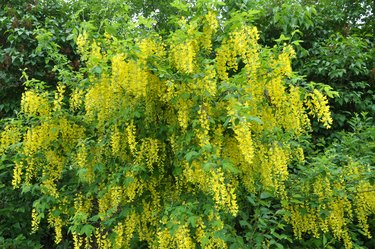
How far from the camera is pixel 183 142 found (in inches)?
119

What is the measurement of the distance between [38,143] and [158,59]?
4.31 feet

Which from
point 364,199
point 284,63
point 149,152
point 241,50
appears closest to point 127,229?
point 149,152

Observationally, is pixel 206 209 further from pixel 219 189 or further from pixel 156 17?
pixel 156 17

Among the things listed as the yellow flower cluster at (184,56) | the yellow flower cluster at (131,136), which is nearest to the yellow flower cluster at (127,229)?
the yellow flower cluster at (131,136)

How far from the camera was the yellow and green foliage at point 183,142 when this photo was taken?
2.94 m

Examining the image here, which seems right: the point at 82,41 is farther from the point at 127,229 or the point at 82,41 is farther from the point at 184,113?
the point at 127,229

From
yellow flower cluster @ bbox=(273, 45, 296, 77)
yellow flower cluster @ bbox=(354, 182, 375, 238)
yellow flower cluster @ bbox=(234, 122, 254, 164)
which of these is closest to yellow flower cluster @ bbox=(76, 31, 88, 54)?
yellow flower cluster @ bbox=(234, 122, 254, 164)

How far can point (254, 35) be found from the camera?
3105 mm

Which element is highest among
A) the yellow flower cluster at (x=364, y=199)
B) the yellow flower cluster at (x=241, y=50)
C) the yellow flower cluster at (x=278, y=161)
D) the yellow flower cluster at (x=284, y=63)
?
the yellow flower cluster at (x=241, y=50)

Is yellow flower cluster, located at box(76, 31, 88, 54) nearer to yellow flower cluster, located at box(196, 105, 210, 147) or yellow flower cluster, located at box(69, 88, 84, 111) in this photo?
yellow flower cluster, located at box(69, 88, 84, 111)

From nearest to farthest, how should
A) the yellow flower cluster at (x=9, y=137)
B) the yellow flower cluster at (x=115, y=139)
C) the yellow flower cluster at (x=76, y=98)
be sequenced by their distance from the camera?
the yellow flower cluster at (x=115, y=139) < the yellow flower cluster at (x=76, y=98) < the yellow flower cluster at (x=9, y=137)

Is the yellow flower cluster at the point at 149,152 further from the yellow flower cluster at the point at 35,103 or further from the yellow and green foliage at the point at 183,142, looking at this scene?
the yellow flower cluster at the point at 35,103

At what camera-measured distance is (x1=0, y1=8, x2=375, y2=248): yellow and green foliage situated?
9.64ft

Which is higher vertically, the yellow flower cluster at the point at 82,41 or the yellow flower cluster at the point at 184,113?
the yellow flower cluster at the point at 82,41
